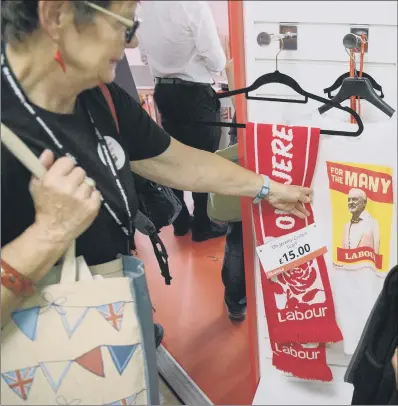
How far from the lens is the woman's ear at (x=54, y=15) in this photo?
2.36 ft

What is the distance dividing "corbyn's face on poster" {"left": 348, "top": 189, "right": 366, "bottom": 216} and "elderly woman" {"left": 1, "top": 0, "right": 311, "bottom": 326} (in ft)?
1.63

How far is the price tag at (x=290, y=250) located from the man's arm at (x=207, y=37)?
17.0 inches

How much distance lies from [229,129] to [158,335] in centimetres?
67

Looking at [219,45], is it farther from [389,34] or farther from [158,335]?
[158,335]

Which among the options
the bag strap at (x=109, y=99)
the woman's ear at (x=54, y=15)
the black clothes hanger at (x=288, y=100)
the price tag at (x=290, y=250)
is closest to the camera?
the woman's ear at (x=54, y=15)

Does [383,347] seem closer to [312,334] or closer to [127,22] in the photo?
[312,334]

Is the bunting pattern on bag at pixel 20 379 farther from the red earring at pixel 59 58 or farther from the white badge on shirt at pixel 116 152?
the red earring at pixel 59 58

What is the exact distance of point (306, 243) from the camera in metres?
1.22

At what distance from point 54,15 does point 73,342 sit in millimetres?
499

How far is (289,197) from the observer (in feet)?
3.79

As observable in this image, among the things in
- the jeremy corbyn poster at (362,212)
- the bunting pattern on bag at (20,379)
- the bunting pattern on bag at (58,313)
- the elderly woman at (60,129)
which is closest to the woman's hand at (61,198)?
the elderly woman at (60,129)

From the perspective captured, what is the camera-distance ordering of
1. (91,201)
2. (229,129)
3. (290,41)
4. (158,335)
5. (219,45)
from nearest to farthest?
(91,201), (219,45), (290,41), (229,129), (158,335)

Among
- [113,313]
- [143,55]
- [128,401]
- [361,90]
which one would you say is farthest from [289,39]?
[128,401]

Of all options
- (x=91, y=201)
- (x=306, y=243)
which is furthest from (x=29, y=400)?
(x=306, y=243)
